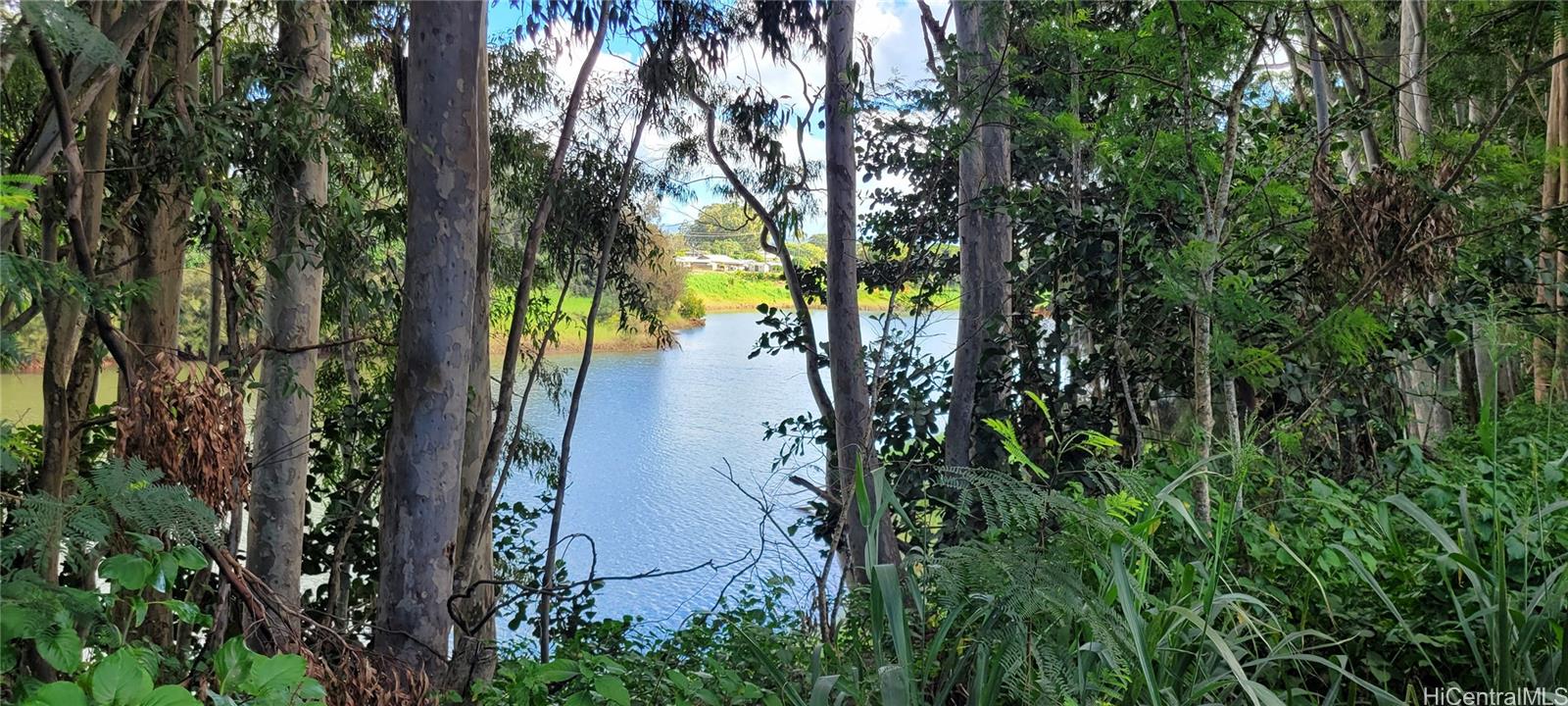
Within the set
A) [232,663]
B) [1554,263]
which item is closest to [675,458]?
[1554,263]

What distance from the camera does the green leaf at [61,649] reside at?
90 centimetres

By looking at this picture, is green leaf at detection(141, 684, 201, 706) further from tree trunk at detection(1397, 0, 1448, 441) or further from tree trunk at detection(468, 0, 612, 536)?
tree trunk at detection(1397, 0, 1448, 441)

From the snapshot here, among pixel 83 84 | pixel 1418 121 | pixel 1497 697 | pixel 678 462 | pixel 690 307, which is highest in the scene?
pixel 1418 121

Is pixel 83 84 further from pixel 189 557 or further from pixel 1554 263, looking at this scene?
pixel 1554 263

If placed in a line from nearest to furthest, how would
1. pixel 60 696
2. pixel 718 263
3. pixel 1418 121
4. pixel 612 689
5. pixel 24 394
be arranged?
1. pixel 60 696
2. pixel 612 689
3. pixel 1418 121
4. pixel 24 394
5. pixel 718 263

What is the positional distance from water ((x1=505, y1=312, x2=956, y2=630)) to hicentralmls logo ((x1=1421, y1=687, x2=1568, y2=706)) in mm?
2729

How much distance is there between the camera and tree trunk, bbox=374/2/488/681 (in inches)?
82.8

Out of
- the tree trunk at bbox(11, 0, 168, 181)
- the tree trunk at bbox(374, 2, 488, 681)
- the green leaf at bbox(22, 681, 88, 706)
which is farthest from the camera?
the tree trunk at bbox(374, 2, 488, 681)

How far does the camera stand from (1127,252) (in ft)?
8.44

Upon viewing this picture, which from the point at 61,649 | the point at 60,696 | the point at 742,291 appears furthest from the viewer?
the point at 742,291

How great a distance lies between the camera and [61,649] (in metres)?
0.91

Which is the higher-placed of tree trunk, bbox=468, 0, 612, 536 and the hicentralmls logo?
tree trunk, bbox=468, 0, 612, 536

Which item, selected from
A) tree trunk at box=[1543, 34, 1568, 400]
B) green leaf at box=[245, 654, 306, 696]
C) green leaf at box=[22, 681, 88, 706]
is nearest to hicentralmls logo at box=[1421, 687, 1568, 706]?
green leaf at box=[245, 654, 306, 696]

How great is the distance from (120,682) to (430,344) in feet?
4.41
